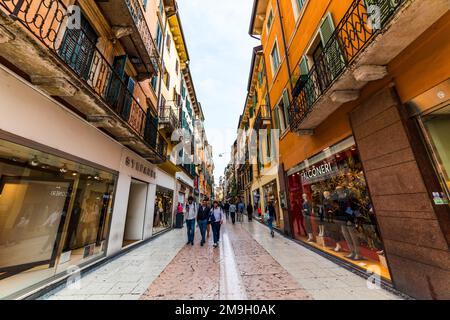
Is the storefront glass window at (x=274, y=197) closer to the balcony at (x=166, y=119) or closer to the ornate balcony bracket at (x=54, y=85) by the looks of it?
the balcony at (x=166, y=119)

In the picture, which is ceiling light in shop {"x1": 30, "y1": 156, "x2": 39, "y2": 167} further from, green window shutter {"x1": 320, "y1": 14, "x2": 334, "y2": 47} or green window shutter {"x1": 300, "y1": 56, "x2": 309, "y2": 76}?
green window shutter {"x1": 300, "y1": 56, "x2": 309, "y2": 76}

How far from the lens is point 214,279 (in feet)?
13.4

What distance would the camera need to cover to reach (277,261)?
5.30 m

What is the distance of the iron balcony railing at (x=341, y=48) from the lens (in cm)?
341

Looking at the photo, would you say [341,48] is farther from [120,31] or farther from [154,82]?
[154,82]

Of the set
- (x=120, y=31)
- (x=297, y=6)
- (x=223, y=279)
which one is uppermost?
(x=297, y=6)

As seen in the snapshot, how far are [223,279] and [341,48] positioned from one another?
619 cm

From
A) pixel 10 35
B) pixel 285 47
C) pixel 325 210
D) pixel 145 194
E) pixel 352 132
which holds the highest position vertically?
pixel 285 47

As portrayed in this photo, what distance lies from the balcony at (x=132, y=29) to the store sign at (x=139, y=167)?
388 cm

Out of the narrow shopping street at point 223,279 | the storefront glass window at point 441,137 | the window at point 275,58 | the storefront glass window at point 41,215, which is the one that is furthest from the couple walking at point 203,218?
the window at point 275,58

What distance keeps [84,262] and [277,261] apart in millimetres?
5573

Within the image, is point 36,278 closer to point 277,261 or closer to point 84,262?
point 84,262

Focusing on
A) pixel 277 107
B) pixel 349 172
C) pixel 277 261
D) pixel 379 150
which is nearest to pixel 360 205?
pixel 349 172

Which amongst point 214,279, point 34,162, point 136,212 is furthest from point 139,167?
point 214,279
